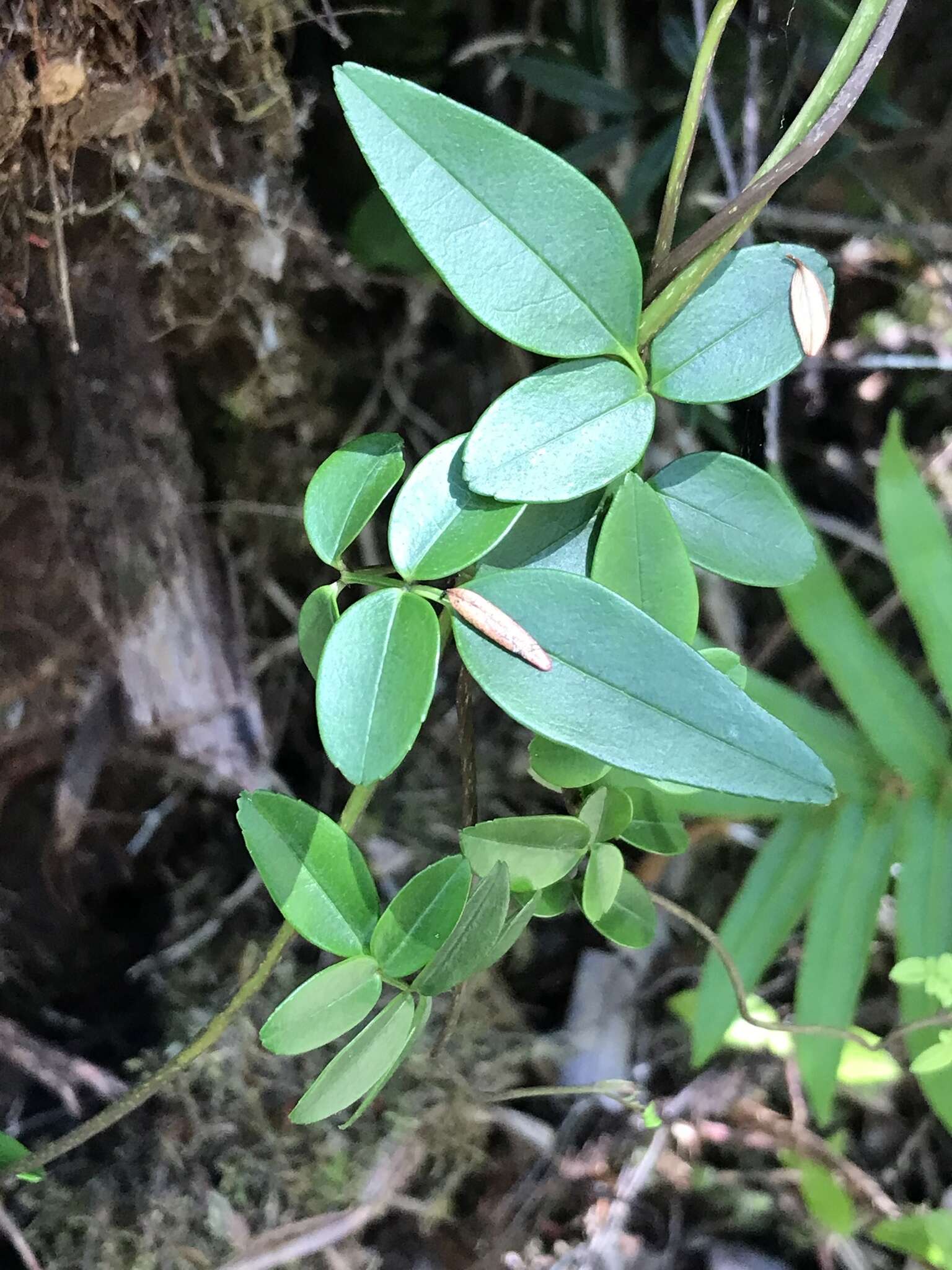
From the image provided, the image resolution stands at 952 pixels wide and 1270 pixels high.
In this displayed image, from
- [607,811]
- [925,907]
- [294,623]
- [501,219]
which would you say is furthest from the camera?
[294,623]

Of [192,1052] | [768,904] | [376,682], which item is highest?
[376,682]

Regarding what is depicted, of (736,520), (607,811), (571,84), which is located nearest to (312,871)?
(607,811)

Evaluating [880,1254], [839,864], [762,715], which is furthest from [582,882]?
[880,1254]

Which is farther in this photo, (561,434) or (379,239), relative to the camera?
(379,239)

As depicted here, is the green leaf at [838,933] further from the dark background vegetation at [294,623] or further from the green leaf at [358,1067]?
the green leaf at [358,1067]

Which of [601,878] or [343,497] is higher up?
[343,497]

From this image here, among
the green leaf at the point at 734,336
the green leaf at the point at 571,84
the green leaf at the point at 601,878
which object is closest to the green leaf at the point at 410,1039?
the green leaf at the point at 601,878

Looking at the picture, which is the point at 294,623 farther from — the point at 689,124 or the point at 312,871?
the point at 689,124
